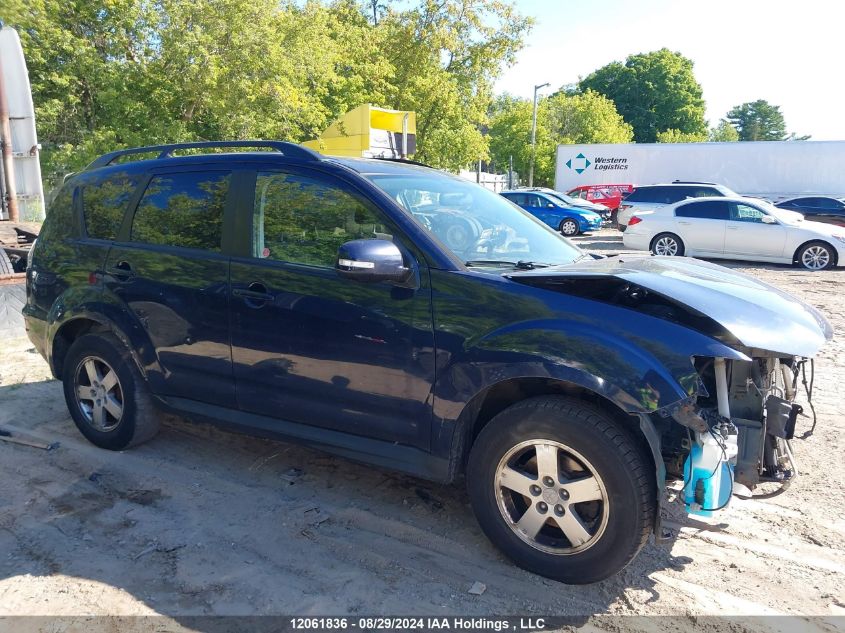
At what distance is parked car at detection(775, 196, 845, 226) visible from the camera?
18.6 metres

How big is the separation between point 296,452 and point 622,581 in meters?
2.27

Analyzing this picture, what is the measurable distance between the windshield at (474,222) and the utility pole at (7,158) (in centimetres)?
847

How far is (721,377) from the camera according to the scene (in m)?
2.66

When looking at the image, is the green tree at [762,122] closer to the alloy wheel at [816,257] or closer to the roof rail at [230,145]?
the alloy wheel at [816,257]

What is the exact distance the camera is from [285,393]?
3.42 metres

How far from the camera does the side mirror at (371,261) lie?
2873 mm

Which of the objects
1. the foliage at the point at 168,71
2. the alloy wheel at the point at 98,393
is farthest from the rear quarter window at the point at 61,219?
the foliage at the point at 168,71

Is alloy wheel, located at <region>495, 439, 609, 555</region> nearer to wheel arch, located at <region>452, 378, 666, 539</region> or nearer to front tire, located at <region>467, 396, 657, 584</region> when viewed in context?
front tire, located at <region>467, 396, 657, 584</region>

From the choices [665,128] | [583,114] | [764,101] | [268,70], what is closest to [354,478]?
[268,70]

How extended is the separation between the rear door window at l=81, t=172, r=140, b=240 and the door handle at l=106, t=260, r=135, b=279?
23 cm

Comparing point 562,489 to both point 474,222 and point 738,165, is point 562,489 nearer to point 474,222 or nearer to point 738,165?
point 474,222

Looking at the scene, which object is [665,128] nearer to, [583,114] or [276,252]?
[583,114]

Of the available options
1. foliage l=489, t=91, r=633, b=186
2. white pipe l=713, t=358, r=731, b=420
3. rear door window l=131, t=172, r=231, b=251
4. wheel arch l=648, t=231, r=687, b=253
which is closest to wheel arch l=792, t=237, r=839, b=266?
wheel arch l=648, t=231, r=687, b=253

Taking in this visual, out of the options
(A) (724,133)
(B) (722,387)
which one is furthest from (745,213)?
(A) (724,133)
